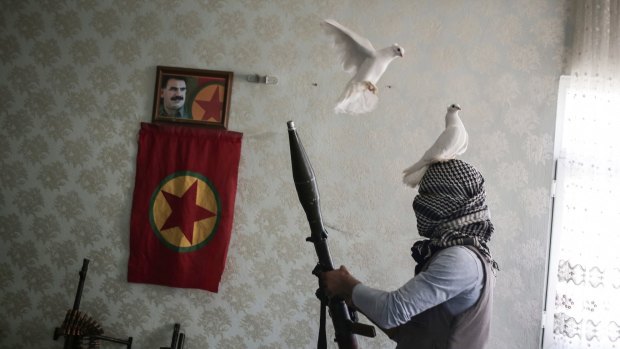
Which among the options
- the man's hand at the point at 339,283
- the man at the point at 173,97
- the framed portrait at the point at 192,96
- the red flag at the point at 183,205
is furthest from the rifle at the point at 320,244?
the man at the point at 173,97

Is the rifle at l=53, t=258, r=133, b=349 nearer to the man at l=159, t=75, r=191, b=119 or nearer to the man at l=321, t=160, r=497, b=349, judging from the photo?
the man at l=159, t=75, r=191, b=119

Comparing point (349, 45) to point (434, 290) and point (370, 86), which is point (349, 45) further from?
point (434, 290)

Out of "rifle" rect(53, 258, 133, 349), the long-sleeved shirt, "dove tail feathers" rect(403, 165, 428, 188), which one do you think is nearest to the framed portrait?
"rifle" rect(53, 258, 133, 349)

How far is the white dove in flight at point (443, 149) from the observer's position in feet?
4.51

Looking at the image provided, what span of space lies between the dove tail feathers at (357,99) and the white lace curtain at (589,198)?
1564 millimetres

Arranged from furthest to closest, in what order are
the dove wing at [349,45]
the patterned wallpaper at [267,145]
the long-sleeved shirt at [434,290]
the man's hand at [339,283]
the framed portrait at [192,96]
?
the framed portrait at [192,96], the patterned wallpaper at [267,145], the dove wing at [349,45], the man's hand at [339,283], the long-sleeved shirt at [434,290]

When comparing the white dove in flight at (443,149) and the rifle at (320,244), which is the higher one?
the white dove in flight at (443,149)

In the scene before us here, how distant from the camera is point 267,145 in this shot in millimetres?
2568

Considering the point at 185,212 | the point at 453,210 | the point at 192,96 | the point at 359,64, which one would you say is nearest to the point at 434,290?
the point at 453,210

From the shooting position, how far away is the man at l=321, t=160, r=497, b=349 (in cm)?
118

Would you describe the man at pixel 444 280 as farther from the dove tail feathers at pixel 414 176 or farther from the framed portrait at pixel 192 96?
the framed portrait at pixel 192 96

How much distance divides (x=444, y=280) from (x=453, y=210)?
0.21 metres

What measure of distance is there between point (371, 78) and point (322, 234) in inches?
18.2

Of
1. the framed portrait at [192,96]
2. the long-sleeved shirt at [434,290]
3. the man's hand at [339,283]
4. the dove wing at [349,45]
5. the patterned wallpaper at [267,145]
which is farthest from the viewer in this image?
the framed portrait at [192,96]
